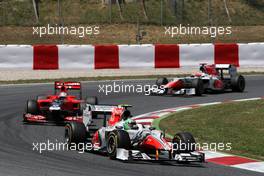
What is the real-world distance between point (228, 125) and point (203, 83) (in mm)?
6540

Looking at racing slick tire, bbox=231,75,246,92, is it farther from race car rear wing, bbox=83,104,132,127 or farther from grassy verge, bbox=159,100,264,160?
race car rear wing, bbox=83,104,132,127

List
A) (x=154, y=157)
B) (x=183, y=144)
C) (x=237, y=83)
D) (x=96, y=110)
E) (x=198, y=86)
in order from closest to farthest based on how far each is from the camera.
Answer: (x=154, y=157)
(x=183, y=144)
(x=96, y=110)
(x=198, y=86)
(x=237, y=83)

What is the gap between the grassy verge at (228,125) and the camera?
40.3 feet

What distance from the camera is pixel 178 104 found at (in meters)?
18.6

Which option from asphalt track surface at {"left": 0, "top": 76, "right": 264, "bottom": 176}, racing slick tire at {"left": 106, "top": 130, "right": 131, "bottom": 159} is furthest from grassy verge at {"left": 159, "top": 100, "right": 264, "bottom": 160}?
racing slick tire at {"left": 106, "top": 130, "right": 131, "bottom": 159}

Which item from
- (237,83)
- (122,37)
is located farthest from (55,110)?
(122,37)

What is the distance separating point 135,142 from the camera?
431 inches

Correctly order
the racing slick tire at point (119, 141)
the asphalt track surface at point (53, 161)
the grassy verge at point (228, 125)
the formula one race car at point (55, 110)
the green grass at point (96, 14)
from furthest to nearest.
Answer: the green grass at point (96, 14) → the formula one race car at point (55, 110) → the grassy verge at point (228, 125) → the racing slick tire at point (119, 141) → the asphalt track surface at point (53, 161)

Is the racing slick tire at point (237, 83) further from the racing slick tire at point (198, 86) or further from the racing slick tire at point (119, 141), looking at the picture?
the racing slick tire at point (119, 141)

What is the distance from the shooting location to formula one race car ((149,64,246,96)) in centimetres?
2052

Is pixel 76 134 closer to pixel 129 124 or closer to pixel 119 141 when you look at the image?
pixel 129 124

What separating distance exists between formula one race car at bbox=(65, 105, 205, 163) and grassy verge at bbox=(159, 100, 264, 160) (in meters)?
1.22

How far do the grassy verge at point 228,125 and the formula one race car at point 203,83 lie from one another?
2.30 m

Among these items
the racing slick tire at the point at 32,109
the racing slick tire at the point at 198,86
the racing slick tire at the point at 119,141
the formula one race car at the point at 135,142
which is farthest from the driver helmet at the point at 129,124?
the racing slick tire at the point at 198,86
